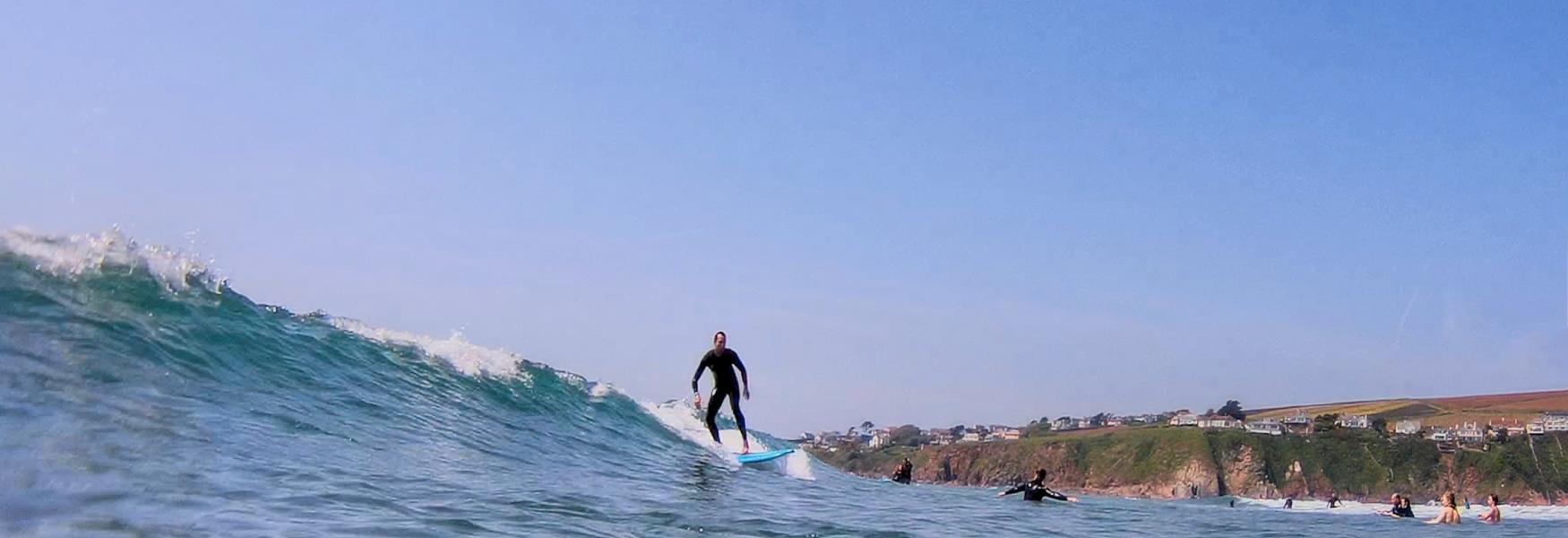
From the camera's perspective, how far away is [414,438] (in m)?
12.8

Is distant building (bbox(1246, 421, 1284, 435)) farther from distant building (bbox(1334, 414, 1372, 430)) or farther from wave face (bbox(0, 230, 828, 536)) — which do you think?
wave face (bbox(0, 230, 828, 536))

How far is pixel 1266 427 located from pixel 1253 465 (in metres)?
26.2

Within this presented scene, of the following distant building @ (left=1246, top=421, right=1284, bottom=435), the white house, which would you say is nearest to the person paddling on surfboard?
distant building @ (left=1246, top=421, right=1284, bottom=435)

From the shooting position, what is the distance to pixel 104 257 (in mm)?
14805

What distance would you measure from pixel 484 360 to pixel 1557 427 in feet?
522

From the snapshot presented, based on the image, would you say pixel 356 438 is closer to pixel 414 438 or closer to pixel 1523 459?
pixel 414 438

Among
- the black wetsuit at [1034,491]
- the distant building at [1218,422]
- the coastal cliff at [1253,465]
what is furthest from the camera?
the distant building at [1218,422]

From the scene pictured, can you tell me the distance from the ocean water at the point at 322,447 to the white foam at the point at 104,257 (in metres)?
0.04

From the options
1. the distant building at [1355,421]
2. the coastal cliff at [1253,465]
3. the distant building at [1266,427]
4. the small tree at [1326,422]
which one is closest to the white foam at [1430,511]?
the coastal cliff at [1253,465]

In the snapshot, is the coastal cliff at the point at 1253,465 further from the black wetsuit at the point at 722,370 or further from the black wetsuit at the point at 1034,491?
the black wetsuit at the point at 722,370

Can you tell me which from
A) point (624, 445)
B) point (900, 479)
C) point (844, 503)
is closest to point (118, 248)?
point (624, 445)

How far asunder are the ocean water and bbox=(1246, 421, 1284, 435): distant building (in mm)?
142477

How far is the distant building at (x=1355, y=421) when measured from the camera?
155000 millimetres

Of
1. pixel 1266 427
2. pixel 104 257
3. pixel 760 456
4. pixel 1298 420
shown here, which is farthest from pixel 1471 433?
pixel 104 257
